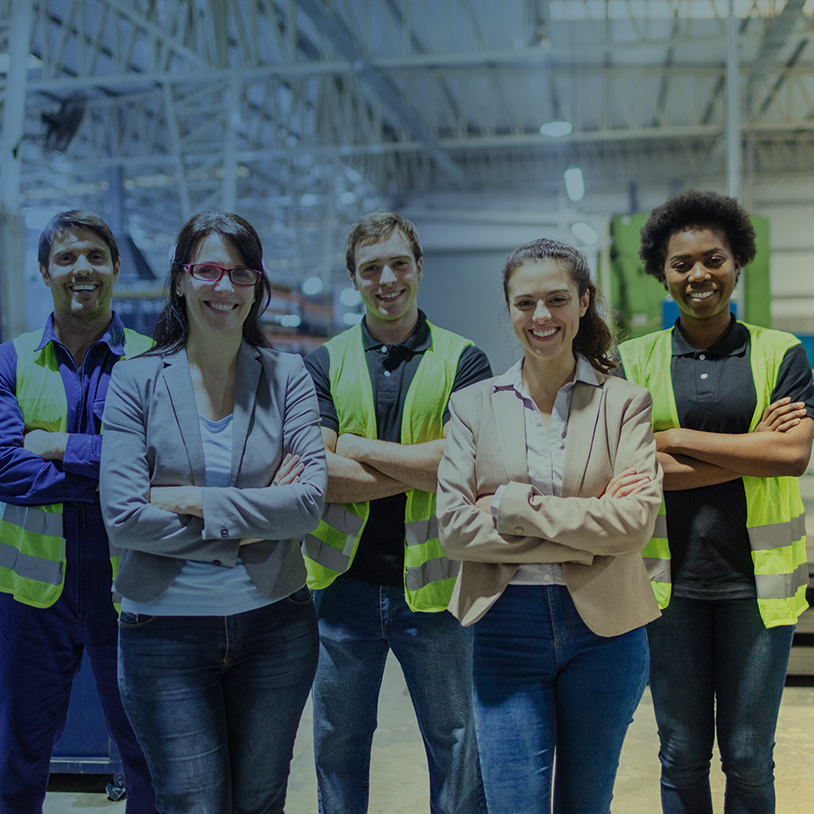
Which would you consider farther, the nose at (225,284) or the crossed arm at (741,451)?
the crossed arm at (741,451)

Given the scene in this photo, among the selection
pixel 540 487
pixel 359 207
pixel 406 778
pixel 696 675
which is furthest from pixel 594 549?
pixel 359 207

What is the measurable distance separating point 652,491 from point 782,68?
44.6 ft

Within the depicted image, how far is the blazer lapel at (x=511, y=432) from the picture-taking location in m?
1.71

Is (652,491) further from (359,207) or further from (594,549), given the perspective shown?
(359,207)

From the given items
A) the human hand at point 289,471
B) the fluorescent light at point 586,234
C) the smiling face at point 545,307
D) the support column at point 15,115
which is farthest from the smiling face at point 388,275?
the fluorescent light at point 586,234

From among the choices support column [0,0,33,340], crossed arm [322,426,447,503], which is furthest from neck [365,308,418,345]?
support column [0,0,33,340]

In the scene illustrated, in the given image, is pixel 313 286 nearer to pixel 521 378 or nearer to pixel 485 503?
pixel 521 378

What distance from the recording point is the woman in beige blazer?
1.63m

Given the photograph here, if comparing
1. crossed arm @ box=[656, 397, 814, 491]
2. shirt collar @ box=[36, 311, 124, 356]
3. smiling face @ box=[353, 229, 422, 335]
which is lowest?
crossed arm @ box=[656, 397, 814, 491]

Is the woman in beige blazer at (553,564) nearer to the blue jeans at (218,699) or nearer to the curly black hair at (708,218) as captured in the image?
the blue jeans at (218,699)

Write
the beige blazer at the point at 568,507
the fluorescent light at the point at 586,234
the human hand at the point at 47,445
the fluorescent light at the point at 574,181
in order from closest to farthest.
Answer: the beige blazer at the point at 568,507 → the human hand at the point at 47,445 → the fluorescent light at the point at 574,181 → the fluorescent light at the point at 586,234

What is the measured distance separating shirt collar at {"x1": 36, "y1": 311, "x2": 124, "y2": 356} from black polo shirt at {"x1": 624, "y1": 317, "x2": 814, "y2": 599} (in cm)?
160

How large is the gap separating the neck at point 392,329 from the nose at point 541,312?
506 millimetres

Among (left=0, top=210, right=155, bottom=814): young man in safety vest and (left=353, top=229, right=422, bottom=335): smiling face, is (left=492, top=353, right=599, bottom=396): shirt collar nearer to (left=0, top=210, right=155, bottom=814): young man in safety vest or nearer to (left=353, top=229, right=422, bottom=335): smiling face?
(left=353, top=229, right=422, bottom=335): smiling face
